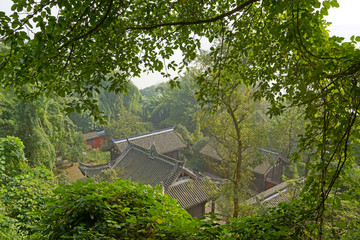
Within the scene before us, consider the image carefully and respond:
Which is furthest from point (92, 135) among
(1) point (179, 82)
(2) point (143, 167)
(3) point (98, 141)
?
(1) point (179, 82)

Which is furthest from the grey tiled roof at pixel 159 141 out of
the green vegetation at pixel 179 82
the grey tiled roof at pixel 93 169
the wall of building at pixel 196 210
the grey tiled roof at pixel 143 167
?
the green vegetation at pixel 179 82

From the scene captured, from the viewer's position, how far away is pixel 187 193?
12.0m

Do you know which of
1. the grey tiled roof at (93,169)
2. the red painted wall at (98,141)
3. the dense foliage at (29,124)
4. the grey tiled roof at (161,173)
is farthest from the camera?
the red painted wall at (98,141)

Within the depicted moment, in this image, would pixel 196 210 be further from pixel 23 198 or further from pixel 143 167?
pixel 23 198

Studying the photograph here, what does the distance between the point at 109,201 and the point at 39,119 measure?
29.4 ft

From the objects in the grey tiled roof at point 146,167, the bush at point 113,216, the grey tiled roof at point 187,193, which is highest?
the bush at point 113,216

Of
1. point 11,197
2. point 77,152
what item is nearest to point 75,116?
point 77,152

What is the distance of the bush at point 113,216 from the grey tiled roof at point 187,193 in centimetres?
858

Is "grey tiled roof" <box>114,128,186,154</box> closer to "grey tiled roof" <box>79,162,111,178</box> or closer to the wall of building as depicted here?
"grey tiled roof" <box>79,162,111,178</box>

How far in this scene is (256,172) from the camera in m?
16.4

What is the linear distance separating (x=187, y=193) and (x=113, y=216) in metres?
9.68

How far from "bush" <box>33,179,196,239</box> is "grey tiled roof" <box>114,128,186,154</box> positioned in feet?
54.1

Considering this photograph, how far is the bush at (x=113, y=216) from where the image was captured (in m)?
2.42

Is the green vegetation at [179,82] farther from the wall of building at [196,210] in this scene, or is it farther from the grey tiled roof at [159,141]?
the grey tiled roof at [159,141]
